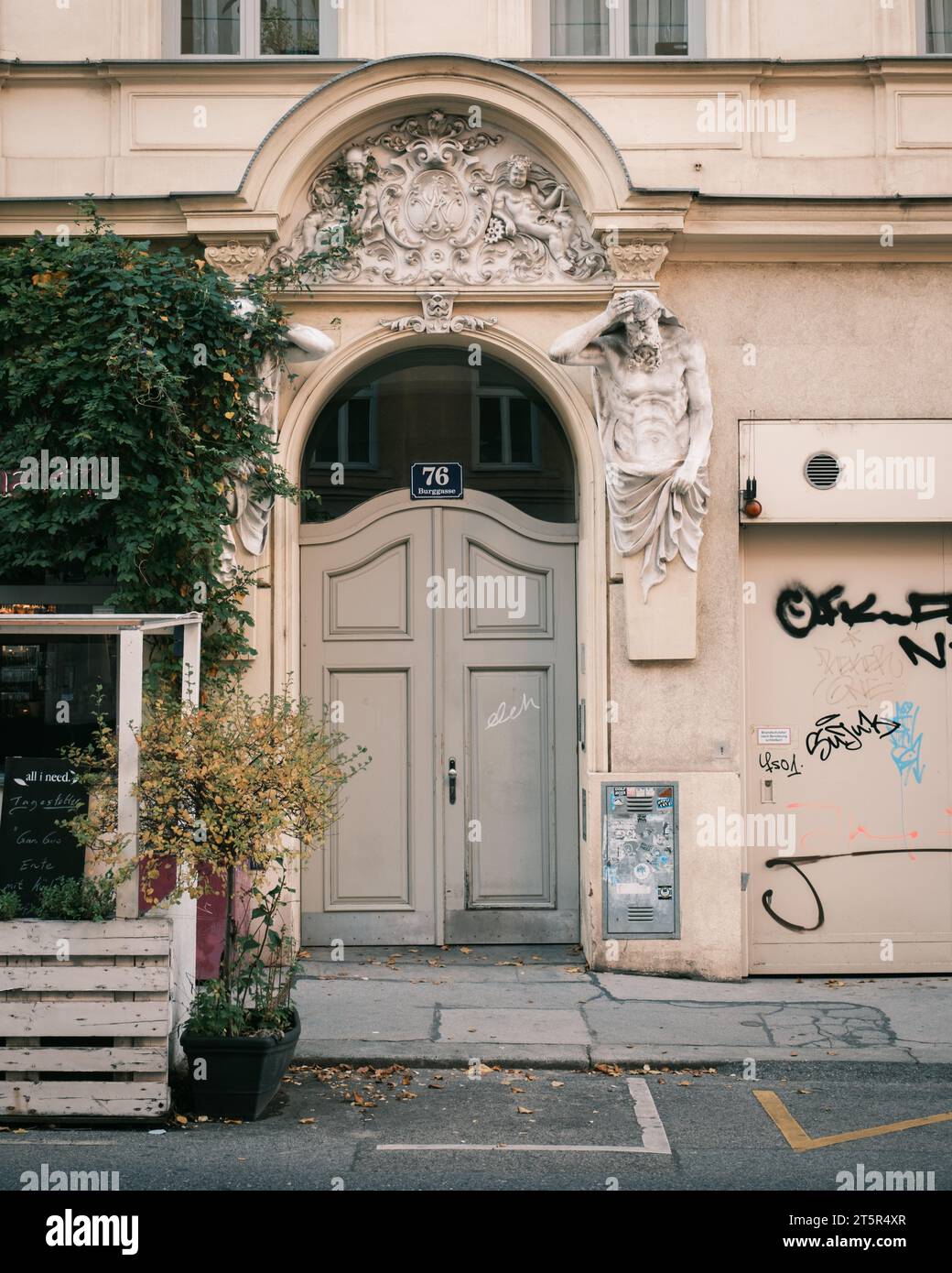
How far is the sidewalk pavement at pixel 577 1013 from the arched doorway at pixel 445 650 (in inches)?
15.5

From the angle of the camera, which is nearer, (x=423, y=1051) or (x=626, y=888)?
(x=423, y=1051)

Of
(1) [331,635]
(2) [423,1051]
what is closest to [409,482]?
(1) [331,635]

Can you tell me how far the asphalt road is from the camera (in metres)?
5.44

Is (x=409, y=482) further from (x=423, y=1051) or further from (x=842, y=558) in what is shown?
(x=423, y=1051)

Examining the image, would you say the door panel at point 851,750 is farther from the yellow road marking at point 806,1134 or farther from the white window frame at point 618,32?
the white window frame at point 618,32

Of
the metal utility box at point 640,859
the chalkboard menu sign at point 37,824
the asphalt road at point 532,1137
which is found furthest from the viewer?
the metal utility box at point 640,859

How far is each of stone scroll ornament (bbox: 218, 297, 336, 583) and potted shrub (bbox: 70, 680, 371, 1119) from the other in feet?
8.25

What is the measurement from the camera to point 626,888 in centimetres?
904

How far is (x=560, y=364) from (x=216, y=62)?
3.07 metres

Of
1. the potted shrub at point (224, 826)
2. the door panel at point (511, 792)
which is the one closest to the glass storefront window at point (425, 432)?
the door panel at point (511, 792)

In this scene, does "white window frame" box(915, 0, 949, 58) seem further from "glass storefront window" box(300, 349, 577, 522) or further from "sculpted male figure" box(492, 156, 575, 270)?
"glass storefront window" box(300, 349, 577, 522)

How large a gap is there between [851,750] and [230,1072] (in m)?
4.99

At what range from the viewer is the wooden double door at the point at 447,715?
9.54 metres

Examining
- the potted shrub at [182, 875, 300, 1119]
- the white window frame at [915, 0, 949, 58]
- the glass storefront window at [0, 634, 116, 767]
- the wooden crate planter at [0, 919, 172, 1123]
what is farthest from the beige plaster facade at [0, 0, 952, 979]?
the wooden crate planter at [0, 919, 172, 1123]
